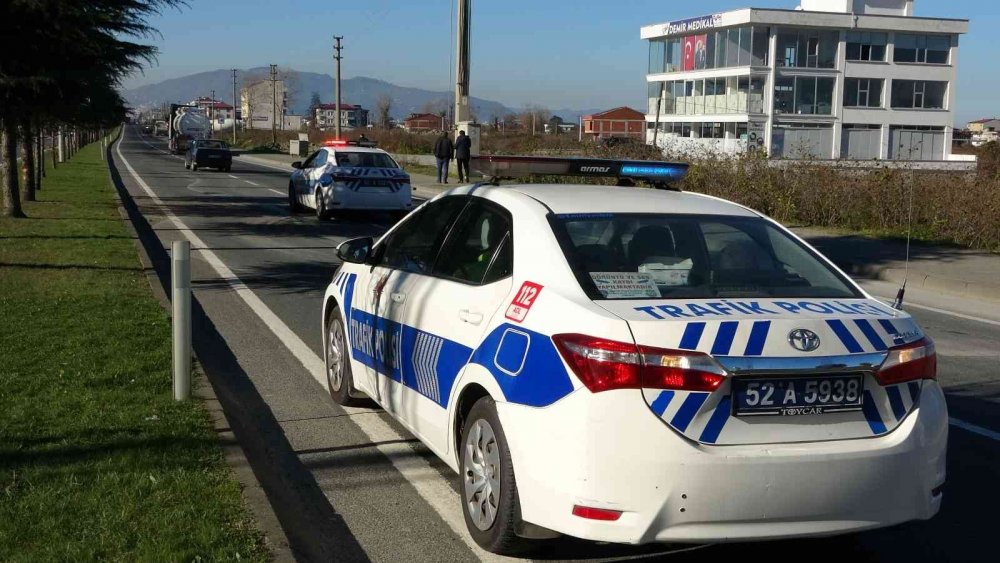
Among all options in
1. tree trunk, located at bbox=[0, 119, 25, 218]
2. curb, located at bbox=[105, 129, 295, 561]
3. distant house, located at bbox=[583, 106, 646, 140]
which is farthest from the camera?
distant house, located at bbox=[583, 106, 646, 140]

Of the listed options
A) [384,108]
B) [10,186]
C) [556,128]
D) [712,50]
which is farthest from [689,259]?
[384,108]

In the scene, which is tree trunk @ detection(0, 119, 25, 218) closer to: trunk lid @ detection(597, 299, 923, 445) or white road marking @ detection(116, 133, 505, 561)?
white road marking @ detection(116, 133, 505, 561)

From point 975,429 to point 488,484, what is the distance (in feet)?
12.6

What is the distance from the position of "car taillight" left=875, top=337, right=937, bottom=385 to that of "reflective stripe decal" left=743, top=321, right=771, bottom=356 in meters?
0.50

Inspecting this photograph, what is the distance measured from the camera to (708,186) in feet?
73.4

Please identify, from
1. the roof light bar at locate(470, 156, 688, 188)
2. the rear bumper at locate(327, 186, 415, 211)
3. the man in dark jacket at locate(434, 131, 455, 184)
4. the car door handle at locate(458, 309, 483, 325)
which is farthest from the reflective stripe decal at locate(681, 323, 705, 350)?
the man in dark jacket at locate(434, 131, 455, 184)

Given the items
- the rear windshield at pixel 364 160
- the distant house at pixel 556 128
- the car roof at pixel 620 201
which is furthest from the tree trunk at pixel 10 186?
the distant house at pixel 556 128

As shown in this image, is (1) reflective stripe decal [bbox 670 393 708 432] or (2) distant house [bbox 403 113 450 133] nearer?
(1) reflective stripe decal [bbox 670 393 708 432]

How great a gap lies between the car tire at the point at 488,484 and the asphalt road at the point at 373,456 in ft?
0.49

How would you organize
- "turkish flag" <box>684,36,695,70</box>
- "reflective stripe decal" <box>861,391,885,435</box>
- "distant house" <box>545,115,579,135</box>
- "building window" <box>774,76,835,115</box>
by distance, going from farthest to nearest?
1. "distant house" <box>545,115,579,135</box>
2. "turkish flag" <box>684,36,695,70</box>
3. "building window" <box>774,76,835,115</box>
4. "reflective stripe decal" <box>861,391,885,435</box>

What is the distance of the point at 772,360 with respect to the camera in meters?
3.94

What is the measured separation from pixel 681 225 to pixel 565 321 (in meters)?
1.20

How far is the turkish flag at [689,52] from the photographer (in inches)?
3029

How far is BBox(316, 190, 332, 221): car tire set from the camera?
2270 centimetres
